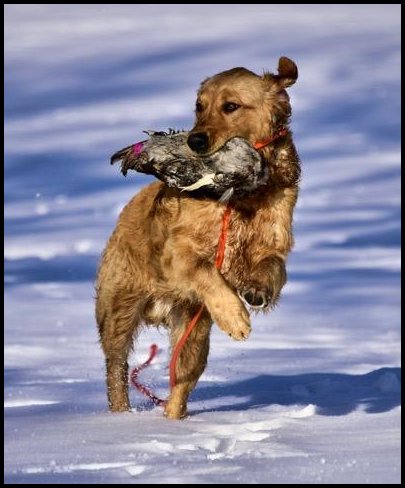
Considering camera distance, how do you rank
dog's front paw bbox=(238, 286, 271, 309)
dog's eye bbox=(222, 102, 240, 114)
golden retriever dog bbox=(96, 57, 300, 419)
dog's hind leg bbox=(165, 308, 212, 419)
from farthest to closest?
dog's hind leg bbox=(165, 308, 212, 419) < dog's eye bbox=(222, 102, 240, 114) < golden retriever dog bbox=(96, 57, 300, 419) < dog's front paw bbox=(238, 286, 271, 309)

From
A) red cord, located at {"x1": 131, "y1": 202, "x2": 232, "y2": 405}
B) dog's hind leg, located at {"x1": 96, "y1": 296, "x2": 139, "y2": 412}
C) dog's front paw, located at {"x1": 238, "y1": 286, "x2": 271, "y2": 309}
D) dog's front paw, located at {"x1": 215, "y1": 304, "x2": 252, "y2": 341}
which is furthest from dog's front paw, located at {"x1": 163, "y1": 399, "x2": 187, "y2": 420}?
dog's front paw, located at {"x1": 238, "y1": 286, "x2": 271, "y2": 309}

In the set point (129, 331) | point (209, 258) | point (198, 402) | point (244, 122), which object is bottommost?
point (198, 402)

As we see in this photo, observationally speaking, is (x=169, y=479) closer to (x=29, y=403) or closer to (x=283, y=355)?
(x=29, y=403)

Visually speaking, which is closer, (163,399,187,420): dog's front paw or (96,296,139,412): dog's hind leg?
(163,399,187,420): dog's front paw

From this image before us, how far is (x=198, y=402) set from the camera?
408 inches

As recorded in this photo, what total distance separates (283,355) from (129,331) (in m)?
2.49

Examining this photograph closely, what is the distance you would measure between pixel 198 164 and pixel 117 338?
2.02 meters

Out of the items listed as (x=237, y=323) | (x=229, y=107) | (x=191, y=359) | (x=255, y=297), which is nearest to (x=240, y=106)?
(x=229, y=107)

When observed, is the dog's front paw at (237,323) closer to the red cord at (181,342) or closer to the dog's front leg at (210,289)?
the dog's front leg at (210,289)

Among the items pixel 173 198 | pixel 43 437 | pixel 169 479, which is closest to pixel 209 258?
pixel 173 198

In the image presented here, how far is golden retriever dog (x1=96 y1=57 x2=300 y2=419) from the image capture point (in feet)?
27.9

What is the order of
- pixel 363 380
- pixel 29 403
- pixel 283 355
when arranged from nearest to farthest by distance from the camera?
pixel 29 403 → pixel 363 380 → pixel 283 355

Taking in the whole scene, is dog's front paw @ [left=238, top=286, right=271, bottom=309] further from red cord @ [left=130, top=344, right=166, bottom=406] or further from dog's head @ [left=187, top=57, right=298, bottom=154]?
red cord @ [left=130, top=344, right=166, bottom=406]

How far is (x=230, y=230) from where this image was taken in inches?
349
